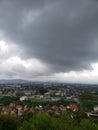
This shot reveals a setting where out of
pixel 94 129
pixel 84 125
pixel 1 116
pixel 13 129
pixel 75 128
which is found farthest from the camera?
pixel 1 116

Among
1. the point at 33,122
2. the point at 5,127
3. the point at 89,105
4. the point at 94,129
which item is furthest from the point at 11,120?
the point at 89,105

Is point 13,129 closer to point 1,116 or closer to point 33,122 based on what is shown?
point 1,116

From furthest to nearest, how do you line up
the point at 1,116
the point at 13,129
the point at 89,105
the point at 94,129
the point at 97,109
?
the point at 89,105, the point at 97,109, the point at 1,116, the point at 13,129, the point at 94,129

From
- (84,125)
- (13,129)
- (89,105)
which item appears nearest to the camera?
(84,125)

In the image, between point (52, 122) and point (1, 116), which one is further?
point (1, 116)

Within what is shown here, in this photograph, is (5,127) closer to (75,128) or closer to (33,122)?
(33,122)

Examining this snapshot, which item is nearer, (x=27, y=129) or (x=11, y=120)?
(x=27, y=129)

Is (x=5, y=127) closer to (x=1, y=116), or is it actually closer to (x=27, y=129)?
(x=1, y=116)

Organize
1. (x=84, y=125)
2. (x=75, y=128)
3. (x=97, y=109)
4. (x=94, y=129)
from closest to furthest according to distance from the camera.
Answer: (x=75, y=128)
(x=94, y=129)
(x=84, y=125)
(x=97, y=109)

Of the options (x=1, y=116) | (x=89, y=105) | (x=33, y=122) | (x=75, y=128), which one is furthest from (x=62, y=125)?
(x=89, y=105)
